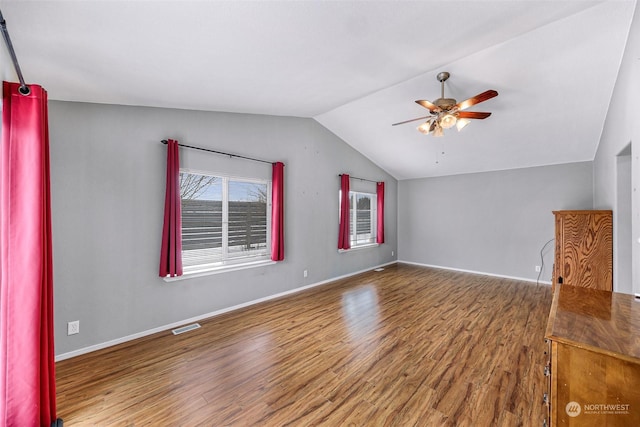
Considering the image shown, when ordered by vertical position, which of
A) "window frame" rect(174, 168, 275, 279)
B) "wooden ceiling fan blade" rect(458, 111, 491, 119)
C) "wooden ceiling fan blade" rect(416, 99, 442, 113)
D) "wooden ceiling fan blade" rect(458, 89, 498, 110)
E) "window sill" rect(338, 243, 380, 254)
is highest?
"wooden ceiling fan blade" rect(416, 99, 442, 113)

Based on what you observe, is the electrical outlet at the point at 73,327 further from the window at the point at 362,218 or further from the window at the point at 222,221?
the window at the point at 362,218

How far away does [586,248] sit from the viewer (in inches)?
124

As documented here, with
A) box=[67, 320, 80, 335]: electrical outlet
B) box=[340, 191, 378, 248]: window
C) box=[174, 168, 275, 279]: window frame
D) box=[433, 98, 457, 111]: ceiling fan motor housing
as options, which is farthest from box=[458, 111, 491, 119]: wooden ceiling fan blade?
box=[67, 320, 80, 335]: electrical outlet

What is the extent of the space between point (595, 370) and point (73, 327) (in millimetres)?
3802

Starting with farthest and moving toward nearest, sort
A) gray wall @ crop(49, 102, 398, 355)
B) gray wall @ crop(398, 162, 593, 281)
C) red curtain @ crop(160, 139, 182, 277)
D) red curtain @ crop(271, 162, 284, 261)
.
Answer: gray wall @ crop(398, 162, 593, 281), red curtain @ crop(271, 162, 284, 261), red curtain @ crop(160, 139, 182, 277), gray wall @ crop(49, 102, 398, 355)

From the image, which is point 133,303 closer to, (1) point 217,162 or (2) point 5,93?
(1) point 217,162

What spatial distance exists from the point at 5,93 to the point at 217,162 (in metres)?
2.09

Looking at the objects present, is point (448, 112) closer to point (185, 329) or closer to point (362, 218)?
point (362, 218)

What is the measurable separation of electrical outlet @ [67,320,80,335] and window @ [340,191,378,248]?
14.6 feet

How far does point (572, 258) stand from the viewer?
324cm

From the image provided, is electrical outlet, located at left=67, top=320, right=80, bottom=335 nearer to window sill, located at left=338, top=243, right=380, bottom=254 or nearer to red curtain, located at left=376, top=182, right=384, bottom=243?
window sill, located at left=338, top=243, right=380, bottom=254

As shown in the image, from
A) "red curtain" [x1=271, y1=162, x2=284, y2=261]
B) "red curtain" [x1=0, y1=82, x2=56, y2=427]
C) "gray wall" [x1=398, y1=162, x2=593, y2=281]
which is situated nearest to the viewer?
"red curtain" [x1=0, y1=82, x2=56, y2=427]

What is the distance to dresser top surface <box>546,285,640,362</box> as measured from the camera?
940mm

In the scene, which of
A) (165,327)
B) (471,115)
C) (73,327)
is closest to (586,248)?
(471,115)
